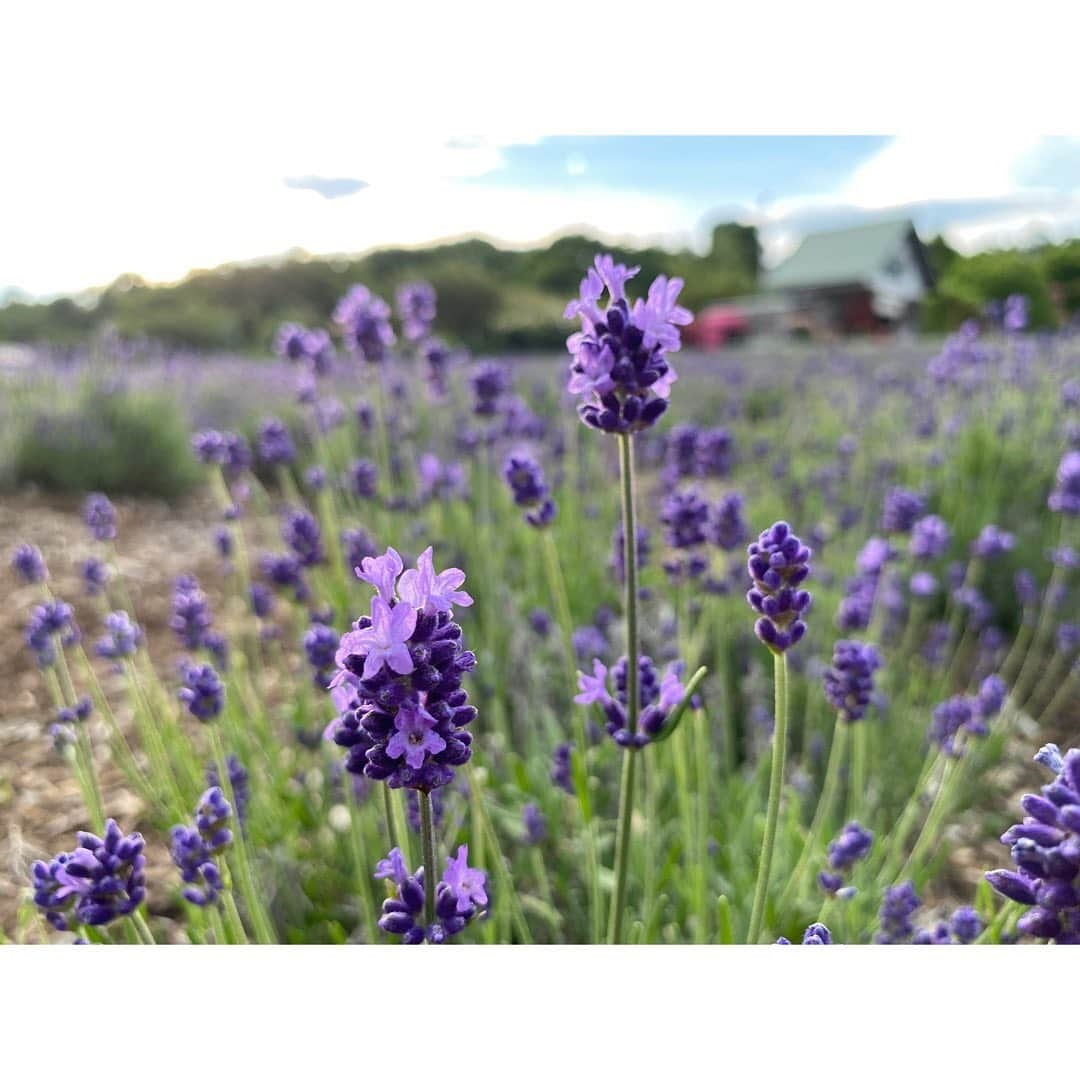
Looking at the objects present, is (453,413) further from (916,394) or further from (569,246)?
(569,246)

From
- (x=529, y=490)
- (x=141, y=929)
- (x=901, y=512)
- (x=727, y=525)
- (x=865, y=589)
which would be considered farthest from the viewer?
(x=865, y=589)

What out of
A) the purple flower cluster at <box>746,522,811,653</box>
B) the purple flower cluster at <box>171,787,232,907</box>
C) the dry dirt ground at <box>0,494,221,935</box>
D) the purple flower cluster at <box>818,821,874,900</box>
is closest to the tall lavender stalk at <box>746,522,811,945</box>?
the purple flower cluster at <box>746,522,811,653</box>

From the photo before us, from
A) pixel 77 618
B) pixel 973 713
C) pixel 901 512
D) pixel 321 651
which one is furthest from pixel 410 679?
pixel 77 618

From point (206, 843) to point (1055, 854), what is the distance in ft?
2.71

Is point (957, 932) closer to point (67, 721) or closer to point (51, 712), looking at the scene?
point (67, 721)

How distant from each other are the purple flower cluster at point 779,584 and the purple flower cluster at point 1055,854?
229mm

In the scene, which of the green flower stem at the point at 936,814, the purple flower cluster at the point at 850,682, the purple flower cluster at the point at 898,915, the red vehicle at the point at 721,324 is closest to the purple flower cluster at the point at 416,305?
the red vehicle at the point at 721,324

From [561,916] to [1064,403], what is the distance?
2.18m

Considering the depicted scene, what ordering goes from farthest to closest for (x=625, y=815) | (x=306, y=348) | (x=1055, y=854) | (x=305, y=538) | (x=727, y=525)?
(x=306, y=348), (x=305, y=538), (x=727, y=525), (x=625, y=815), (x=1055, y=854)

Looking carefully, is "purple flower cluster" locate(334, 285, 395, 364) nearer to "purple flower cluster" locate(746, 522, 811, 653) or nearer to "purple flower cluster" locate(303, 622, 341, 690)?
"purple flower cluster" locate(303, 622, 341, 690)

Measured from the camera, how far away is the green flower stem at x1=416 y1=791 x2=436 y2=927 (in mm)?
712

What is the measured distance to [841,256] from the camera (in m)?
1.87
